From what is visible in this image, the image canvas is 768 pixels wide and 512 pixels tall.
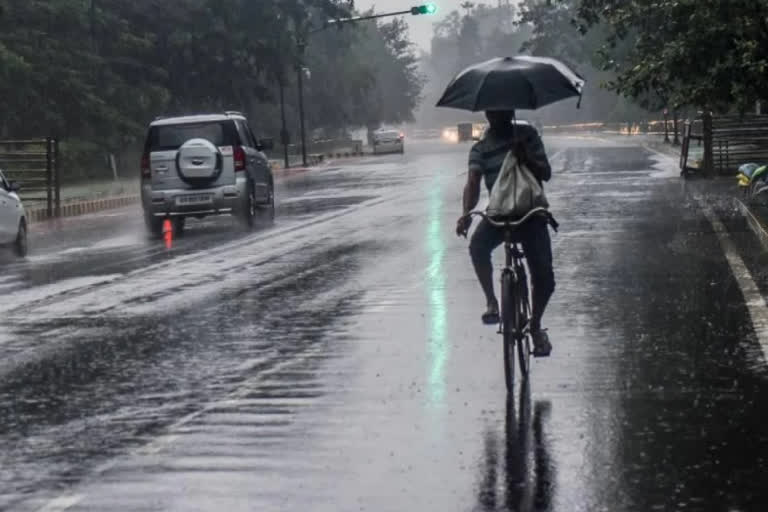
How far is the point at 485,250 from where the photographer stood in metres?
10.6

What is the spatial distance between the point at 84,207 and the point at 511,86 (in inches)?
1180

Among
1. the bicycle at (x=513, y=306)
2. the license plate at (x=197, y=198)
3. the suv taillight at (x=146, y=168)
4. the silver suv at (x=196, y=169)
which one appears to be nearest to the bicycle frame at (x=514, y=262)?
the bicycle at (x=513, y=306)

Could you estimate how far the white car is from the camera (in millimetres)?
23641

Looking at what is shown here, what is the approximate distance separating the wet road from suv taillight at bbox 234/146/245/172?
645cm

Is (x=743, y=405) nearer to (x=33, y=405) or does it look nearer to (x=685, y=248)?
(x=33, y=405)

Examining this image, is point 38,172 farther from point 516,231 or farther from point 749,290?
point 516,231

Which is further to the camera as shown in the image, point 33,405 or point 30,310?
point 30,310

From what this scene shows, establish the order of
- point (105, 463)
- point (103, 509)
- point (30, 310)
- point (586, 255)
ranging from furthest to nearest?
point (586, 255) → point (30, 310) → point (105, 463) → point (103, 509)

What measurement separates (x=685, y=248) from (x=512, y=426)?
12224 millimetres

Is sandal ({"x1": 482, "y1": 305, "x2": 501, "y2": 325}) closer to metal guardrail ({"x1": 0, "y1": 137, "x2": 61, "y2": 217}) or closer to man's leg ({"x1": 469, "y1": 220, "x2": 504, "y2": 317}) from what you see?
man's leg ({"x1": 469, "y1": 220, "x2": 504, "y2": 317})

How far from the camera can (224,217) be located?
108ft

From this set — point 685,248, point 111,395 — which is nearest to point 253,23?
point 685,248

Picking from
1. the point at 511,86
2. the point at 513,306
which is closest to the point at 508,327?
the point at 513,306

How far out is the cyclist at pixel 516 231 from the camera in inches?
415
